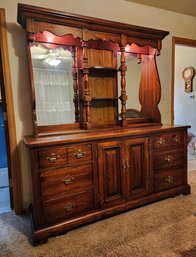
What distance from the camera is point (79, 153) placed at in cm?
180

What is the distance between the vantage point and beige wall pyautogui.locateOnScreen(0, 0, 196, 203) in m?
2.05

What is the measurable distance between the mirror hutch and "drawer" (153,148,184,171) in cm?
1

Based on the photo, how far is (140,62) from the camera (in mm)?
2682

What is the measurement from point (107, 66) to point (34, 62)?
33.4 inches

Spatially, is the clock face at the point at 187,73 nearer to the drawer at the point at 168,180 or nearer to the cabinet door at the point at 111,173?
the drawer at the point at 168,180

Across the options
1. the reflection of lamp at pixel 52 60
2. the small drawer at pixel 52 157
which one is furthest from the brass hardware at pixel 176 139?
the reflection of lamp at pixel 52 60

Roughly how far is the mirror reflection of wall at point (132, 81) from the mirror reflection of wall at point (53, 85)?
0.77 meters

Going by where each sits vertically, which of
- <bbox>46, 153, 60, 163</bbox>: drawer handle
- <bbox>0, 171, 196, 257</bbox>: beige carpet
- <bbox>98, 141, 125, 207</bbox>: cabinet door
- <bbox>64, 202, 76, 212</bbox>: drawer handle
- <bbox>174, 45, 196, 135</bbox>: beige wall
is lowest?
<bbox>0, 171, 196, 257</bbox>: beige carpet

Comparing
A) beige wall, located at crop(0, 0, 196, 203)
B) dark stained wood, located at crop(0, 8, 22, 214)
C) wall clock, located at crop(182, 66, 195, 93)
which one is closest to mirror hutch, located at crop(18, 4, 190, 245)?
beige wall, located at crop(0, 0, 196, 203)

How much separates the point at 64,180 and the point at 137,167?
0.82 m

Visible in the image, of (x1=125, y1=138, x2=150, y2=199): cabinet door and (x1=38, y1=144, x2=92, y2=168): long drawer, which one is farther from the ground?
(x1=38, y1=144, x2=92, y2=168): long drawer

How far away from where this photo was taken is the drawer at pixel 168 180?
2265 mm

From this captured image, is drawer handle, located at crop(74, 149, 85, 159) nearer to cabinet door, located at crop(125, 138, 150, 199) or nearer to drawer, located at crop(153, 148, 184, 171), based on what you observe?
cabinet door, located at crop(125, 138, 150, 199)

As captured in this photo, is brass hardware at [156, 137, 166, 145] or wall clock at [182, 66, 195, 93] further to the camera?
wall clock at [182, 66, 195, 93]
